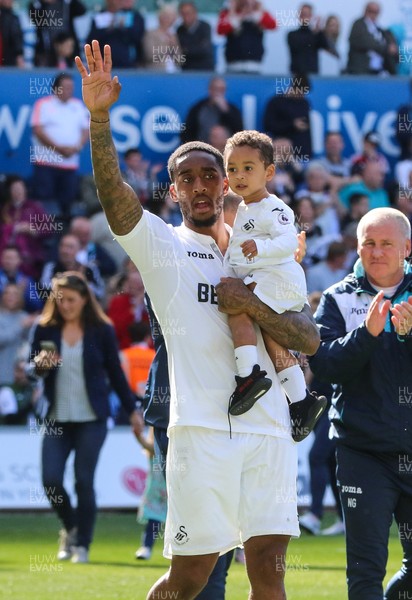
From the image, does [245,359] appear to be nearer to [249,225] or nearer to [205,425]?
[205,425]

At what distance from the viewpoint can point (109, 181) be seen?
234 inches

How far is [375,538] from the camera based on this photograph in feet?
22.0

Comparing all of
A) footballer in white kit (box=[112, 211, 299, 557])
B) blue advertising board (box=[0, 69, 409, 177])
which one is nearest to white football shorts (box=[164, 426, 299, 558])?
footballer in white kit (box=[112, 211, 299, 557])

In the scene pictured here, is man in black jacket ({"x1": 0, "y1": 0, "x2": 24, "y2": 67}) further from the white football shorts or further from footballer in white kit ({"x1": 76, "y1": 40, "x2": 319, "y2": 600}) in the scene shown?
the white football shorts

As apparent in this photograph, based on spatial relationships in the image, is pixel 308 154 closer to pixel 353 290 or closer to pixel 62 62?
pixel 62 62

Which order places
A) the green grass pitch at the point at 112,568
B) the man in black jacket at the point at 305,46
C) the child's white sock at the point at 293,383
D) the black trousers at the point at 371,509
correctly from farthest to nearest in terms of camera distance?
the man in black jacket at the point at 305,46 → the green grass pitch at the point at 112,568 → the black trousers at the point at 371,509 → the child's white sock at the point at 293,383

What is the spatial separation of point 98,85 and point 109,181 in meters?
0.43

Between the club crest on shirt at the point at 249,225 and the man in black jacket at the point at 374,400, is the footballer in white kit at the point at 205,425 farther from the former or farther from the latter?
the man in black jacket at the point at 374,400

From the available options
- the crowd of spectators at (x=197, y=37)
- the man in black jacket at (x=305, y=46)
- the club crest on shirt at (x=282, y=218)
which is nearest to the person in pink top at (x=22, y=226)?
the crowd of spectators at (x=197, y=37)

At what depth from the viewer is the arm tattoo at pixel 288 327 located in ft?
20.2

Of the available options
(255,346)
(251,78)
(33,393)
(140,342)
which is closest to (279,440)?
(255,346)

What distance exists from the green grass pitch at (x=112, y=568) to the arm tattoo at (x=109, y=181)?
152 inches

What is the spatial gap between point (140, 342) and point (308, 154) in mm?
6377

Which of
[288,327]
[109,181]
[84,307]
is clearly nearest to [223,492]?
[288,327]
